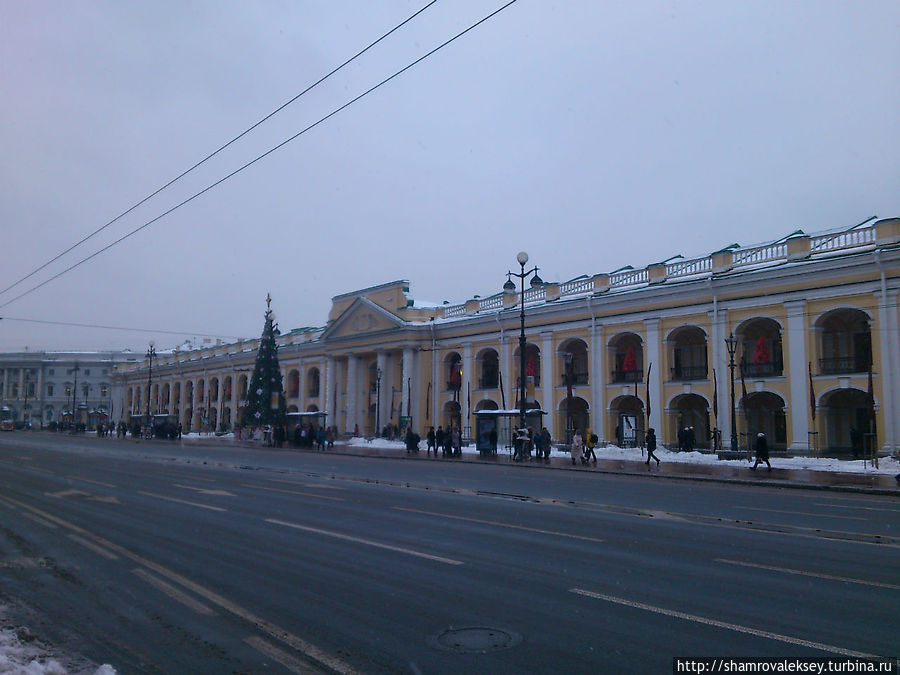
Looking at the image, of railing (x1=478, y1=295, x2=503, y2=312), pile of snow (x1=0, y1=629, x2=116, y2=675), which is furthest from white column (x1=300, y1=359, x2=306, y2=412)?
pile of snow (x1=0, y1=629, x2=116, y2=675)

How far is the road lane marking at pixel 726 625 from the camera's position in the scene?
5691 millimetres

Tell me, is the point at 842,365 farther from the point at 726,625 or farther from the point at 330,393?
the point at 330,393

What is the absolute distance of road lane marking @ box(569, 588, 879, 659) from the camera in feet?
18.7

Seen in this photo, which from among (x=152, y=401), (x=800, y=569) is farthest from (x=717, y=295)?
(x=152, y=401)

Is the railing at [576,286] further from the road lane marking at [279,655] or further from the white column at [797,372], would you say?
the road lane marking at [279,655]

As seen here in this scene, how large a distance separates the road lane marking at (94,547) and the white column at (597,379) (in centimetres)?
3732

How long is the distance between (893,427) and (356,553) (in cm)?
3114

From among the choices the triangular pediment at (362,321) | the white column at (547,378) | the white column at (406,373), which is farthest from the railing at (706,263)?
the triangular pediment at (362,321)

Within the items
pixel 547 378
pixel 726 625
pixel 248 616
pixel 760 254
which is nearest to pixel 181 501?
pixel 248 616

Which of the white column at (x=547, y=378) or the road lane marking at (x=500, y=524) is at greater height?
the white column at (x=547, y=378)

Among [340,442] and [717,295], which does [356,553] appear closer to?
[717,295]

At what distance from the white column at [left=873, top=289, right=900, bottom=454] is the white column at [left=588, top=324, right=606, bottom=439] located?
15708 millimetres

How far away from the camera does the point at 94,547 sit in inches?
415

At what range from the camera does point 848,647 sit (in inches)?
227
